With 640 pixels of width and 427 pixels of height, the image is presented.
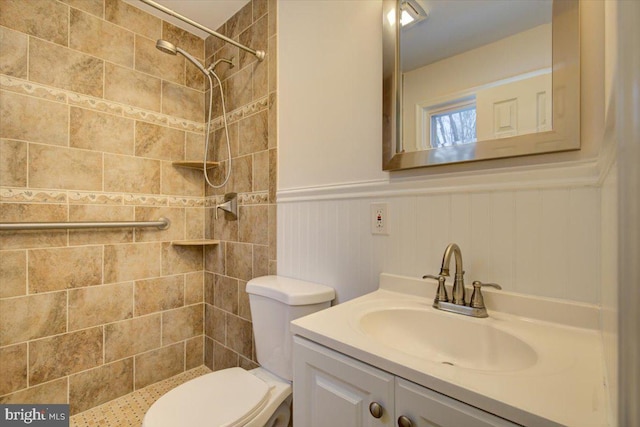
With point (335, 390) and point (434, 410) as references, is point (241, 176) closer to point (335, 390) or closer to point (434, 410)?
point (335, 390)

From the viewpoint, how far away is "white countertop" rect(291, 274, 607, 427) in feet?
1.45

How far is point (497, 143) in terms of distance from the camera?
85 cm

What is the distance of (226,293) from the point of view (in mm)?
1776

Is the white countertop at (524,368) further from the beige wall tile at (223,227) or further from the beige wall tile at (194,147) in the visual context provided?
the beige wall tile at (194,147)

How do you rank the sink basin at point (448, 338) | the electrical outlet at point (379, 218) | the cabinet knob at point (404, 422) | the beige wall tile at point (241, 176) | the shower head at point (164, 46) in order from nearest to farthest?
1. the cabinet knob at point (404, 422)
2. the sink basin at point (448, 338)
3. the electrical outlet at point (379, 218)
4. the shower head at point (164, 46)
5. the beige wall tile at point (241, 176)

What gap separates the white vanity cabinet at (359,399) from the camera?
52cm

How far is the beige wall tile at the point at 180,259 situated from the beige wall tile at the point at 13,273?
612 millimetres

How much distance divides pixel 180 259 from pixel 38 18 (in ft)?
4.62

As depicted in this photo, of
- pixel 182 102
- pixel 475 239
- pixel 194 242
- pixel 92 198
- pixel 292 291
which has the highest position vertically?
pixel 182 102

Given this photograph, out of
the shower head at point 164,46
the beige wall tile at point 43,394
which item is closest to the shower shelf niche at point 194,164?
the shower head at point 164,46

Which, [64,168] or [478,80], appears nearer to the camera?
[478,80]

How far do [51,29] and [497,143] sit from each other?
6.79ft

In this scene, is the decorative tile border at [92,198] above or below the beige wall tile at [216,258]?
above

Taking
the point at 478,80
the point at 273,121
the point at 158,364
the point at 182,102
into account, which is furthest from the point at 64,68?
the point at 478,80
